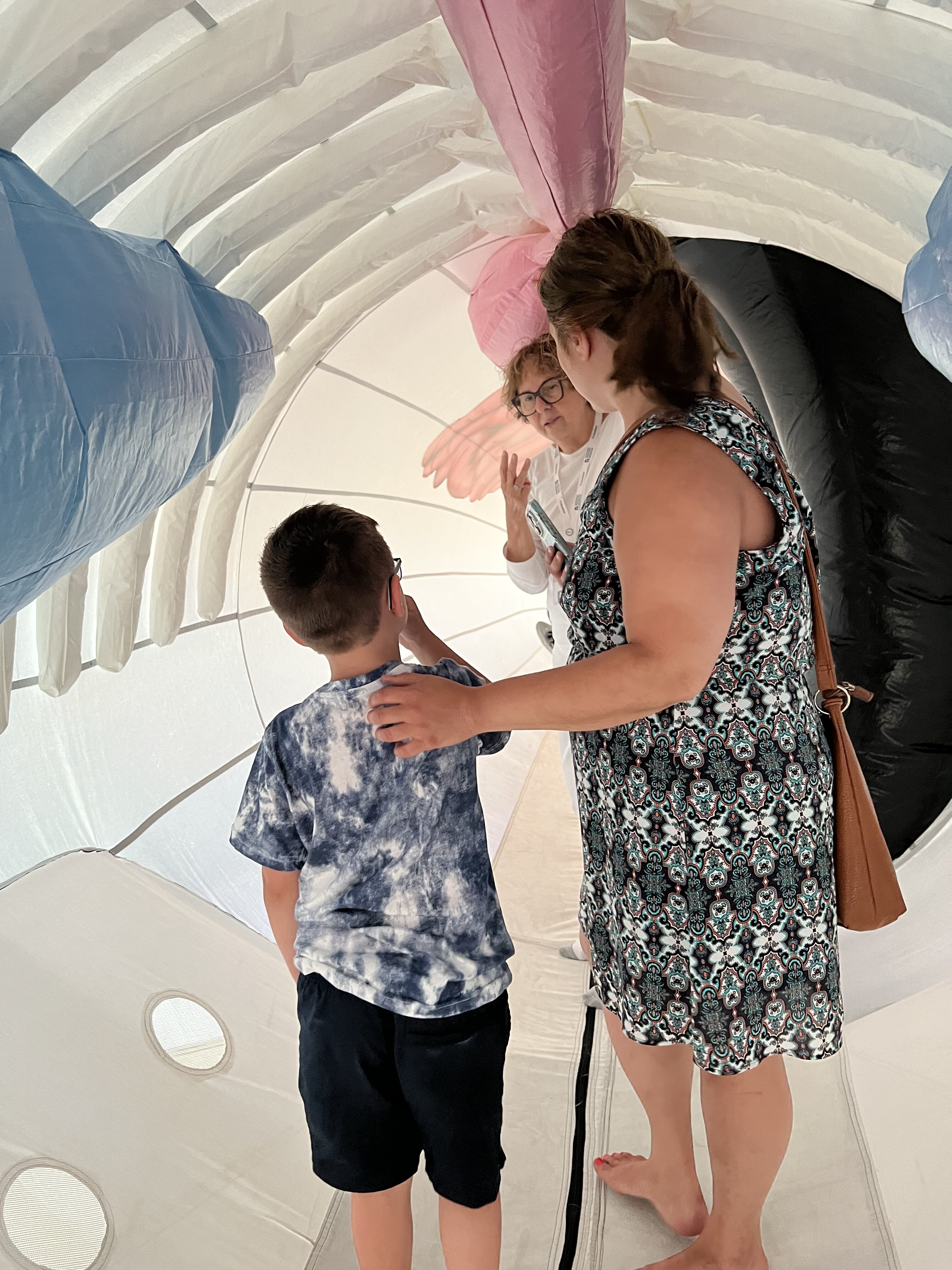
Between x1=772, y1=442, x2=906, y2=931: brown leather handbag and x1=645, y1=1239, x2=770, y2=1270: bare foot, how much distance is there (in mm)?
681

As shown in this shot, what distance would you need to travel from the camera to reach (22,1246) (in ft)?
6.52

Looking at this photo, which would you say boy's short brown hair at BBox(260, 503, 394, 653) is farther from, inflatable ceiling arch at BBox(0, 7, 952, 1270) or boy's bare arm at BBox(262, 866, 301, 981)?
boy's bare arm at BBox(262, 866, 301, 981)

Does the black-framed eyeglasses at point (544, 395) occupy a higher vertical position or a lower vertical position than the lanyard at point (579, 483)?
higher

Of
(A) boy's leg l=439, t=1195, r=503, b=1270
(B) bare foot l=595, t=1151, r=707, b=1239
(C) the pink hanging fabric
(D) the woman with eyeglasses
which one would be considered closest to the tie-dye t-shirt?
(A) boy's leg l=439, t=1195, r=503, b=1270

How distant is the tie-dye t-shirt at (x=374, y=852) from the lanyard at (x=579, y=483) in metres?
1.06

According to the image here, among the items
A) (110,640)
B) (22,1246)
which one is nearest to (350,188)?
(110,640)

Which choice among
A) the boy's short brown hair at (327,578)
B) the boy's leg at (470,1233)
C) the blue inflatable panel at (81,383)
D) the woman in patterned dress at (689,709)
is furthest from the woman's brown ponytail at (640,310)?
the boy's leg at (470,1233)

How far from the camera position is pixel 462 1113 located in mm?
1684

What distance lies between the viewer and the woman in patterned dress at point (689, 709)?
134 cm

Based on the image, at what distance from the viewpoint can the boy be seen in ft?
5.51

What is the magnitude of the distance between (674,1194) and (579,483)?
1645 mm

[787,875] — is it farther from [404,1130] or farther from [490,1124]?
[404,1130]

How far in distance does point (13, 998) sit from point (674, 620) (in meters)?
1.91

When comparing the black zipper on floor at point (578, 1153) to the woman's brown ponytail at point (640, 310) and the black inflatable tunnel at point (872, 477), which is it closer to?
the black inflatable tunnel at point (872, 477)
